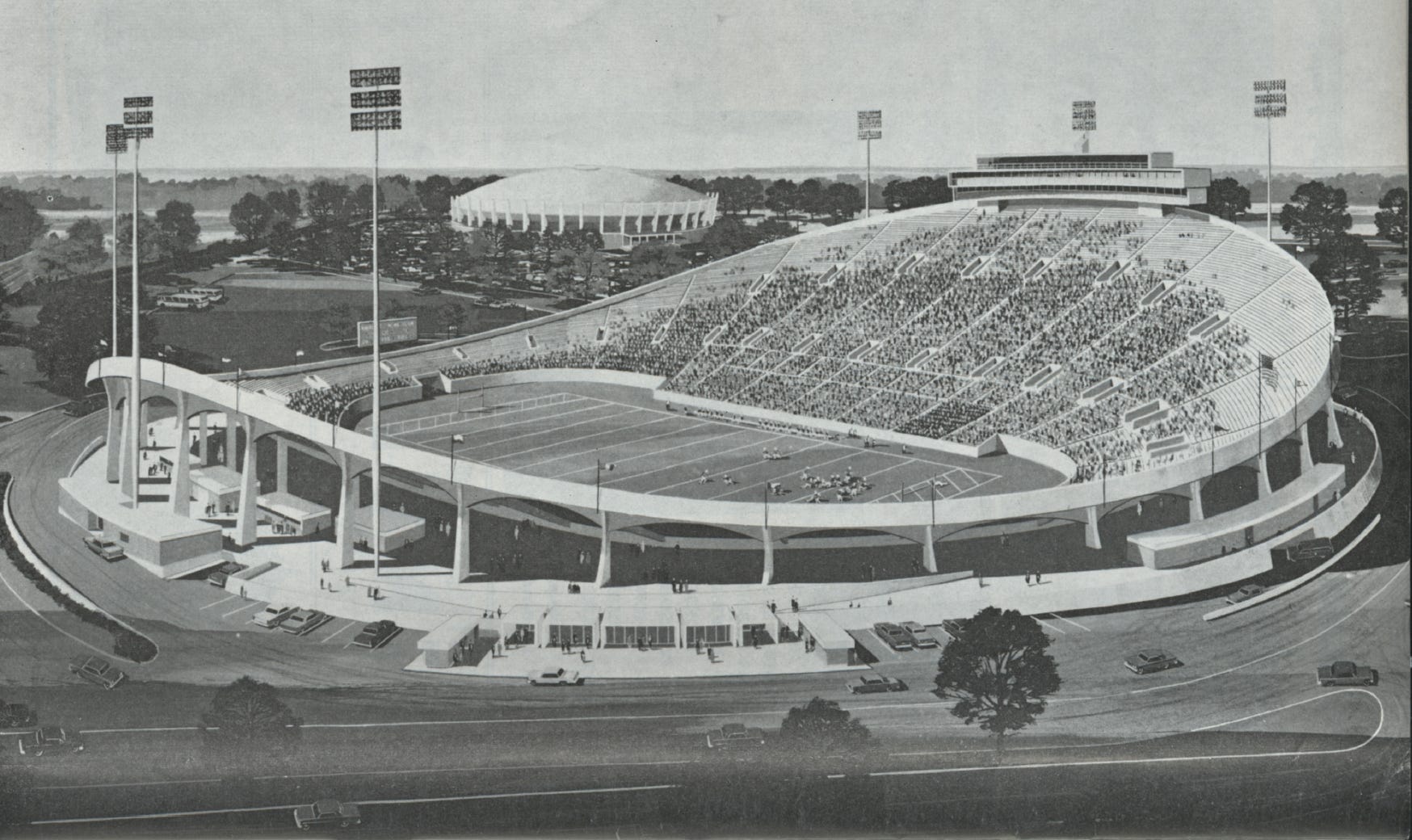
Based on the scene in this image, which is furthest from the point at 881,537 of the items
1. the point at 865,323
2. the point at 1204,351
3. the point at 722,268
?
the point at 722,268

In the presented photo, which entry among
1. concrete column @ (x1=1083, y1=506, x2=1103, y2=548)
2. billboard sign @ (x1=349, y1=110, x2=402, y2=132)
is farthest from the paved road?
billboard sign @ (x1=349, y1=110, x2=402, y2=132)

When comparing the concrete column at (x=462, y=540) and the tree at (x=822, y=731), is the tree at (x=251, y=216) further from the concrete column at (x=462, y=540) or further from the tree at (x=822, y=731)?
the tree at (x=822, y=731)

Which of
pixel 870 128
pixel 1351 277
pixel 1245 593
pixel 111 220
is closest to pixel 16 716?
pixel 111 220

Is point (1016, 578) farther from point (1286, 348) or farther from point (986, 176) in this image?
point (986, 176)

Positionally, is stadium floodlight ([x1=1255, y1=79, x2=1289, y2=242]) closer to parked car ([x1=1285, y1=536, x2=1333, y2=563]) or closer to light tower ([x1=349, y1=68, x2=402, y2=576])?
parked car ([x1=1285, y1=536, x2=1333, y2=563])

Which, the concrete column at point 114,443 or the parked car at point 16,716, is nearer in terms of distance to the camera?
the parked car at point 16,716

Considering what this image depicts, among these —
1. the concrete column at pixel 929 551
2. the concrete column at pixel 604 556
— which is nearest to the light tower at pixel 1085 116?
the concrete column at pixel 929 551

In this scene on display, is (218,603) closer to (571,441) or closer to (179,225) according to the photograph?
(571,441)
